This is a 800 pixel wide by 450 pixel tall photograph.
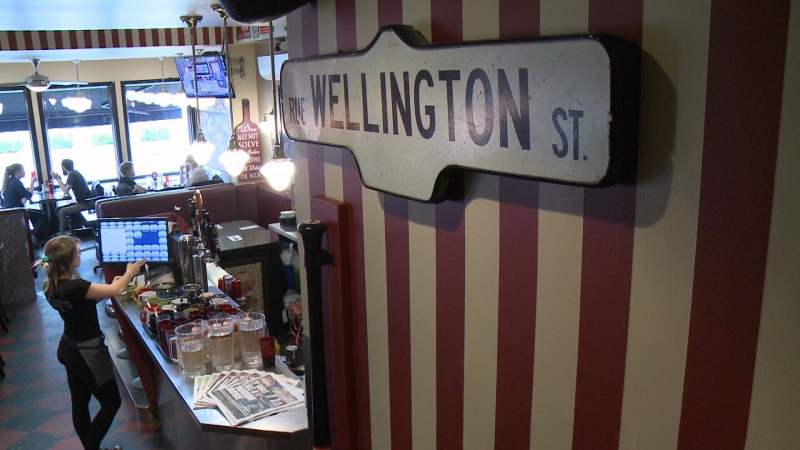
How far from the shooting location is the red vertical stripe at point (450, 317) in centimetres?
149

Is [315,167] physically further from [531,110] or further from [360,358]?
[531,110]

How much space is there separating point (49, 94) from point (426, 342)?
12413 millimetres

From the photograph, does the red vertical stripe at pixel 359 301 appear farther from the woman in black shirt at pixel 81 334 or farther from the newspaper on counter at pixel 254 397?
the woman in black shirt at pixel 81 334

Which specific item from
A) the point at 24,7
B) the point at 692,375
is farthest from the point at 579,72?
the point at 24,7

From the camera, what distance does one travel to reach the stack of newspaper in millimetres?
2959

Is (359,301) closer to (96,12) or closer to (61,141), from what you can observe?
(96,12)

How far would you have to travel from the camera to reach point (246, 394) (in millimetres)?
3115

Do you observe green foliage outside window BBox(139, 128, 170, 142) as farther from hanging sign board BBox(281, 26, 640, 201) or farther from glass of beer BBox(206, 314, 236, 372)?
hanging sign board BBox(281, 26, 640, 201)

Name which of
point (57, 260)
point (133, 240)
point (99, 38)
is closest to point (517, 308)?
point (57, 260)

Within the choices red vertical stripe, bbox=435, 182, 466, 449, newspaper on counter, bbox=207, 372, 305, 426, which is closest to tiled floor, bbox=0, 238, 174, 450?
newspaper on counter, bbox=207, 372, 305, 426

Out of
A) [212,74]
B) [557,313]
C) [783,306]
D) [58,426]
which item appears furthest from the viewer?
[212,74]

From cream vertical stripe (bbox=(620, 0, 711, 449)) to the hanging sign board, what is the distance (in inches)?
1.5

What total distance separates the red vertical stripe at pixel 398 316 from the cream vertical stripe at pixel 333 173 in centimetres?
24

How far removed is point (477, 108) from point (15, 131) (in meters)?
12.5
